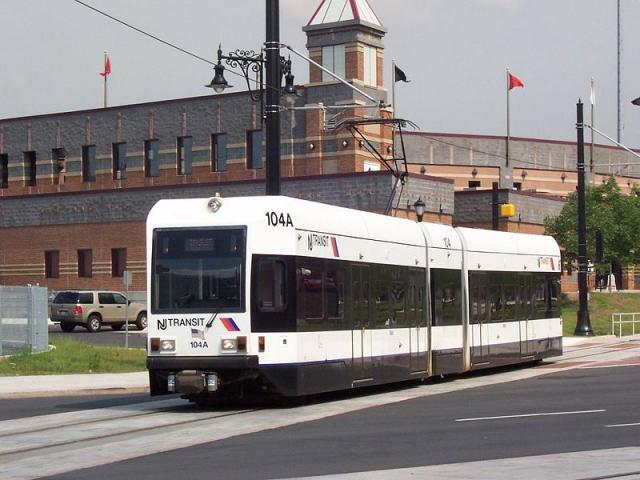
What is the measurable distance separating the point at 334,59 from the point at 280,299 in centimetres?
4495

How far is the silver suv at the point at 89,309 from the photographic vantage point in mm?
50500

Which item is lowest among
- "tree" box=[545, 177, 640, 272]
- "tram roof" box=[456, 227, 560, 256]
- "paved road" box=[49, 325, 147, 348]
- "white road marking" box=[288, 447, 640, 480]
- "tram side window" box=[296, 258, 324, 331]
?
"paved road" box=[49, 325, 147, 348]

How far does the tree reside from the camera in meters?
63.6

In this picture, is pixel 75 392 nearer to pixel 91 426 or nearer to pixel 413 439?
pixel 91 426

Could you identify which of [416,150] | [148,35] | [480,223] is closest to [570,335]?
[480,223]

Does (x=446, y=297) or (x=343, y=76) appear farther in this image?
(x=343, y=76)

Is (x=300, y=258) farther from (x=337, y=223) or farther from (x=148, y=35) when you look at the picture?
(x=148, y=35)

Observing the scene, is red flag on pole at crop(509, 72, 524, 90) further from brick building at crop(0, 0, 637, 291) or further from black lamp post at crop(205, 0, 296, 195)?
black lamp post at crop(205, 0, 296, 195)

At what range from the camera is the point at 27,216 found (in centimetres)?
6675

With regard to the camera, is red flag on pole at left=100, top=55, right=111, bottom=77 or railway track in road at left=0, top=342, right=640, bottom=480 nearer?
railway track in road at left=0, top=342, right=640, bottom=480

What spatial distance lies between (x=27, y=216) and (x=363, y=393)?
47097 mm

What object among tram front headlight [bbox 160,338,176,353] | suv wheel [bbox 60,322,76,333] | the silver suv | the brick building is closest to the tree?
the brick building

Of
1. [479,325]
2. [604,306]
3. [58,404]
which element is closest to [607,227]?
[604,306]

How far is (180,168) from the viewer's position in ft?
222
